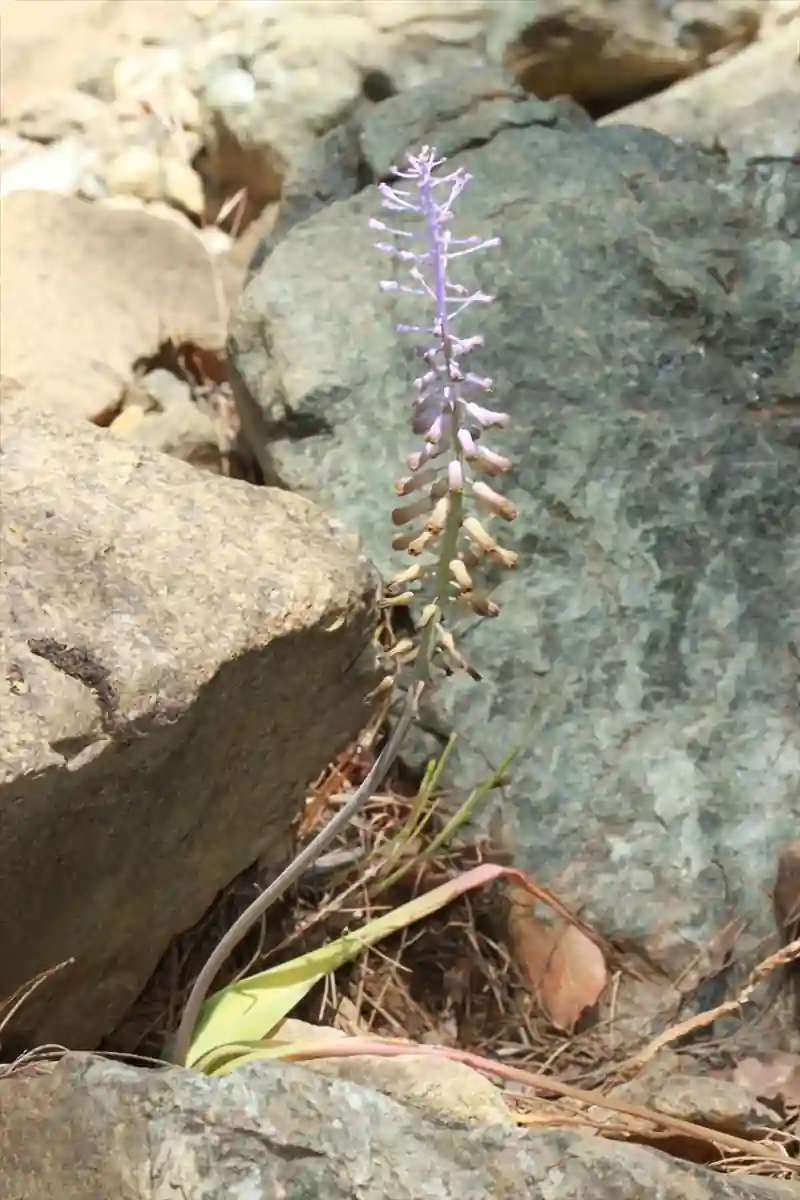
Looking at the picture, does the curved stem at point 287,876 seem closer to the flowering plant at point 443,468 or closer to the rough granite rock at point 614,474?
the flowering plant at point 443,468

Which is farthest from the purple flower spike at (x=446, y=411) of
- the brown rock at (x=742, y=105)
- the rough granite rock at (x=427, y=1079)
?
the brown rock at (x=742, y=105)

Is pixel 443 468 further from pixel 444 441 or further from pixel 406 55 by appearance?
pixel 406 55

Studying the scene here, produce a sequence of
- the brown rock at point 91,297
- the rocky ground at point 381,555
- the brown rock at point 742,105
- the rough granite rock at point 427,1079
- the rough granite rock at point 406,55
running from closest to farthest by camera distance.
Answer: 1. the rocky ground at point 381,555
2. the rough granite rock at point 427,1079
3. the brown rock at point 91,297
4. the brown rock at point 742,105
5. the rough granite rock at point 406,55

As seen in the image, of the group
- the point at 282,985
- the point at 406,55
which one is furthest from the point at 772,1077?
the point at 406,55

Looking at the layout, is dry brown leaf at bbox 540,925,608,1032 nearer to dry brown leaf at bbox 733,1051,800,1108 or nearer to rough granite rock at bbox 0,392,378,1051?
dry brown leaf at bbox 733,1051,800,1108

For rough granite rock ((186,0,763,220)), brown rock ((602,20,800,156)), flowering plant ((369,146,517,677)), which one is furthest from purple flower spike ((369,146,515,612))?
rough granite rock ((186,0,763,220))

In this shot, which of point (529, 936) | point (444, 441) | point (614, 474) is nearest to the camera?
point (444, 441)
